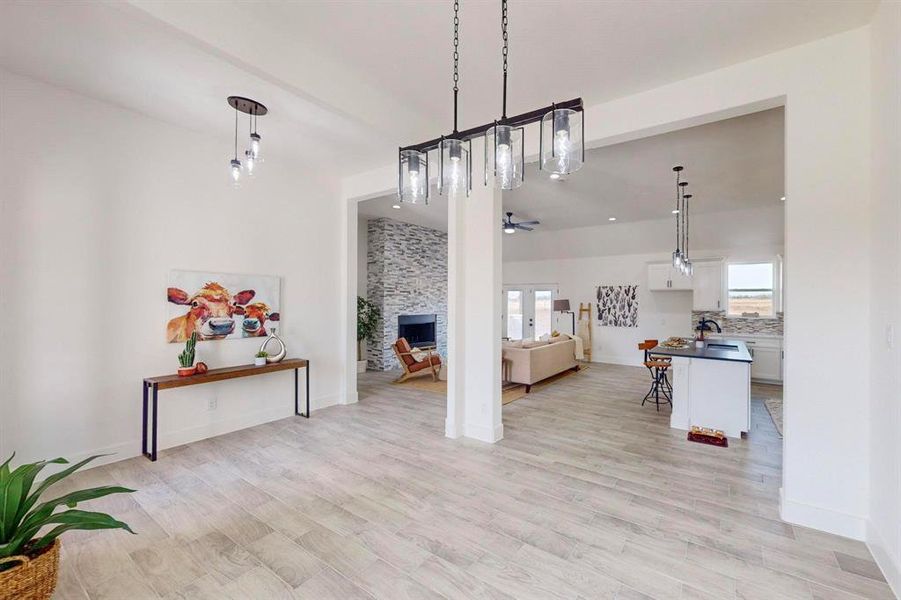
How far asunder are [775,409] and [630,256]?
4587 millimetres

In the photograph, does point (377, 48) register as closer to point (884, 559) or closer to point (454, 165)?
point (454, 165)

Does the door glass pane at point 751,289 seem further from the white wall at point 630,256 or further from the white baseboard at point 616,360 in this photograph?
the white baseboard at point 616,360

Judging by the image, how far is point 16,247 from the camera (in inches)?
118

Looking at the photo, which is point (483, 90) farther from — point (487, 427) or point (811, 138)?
point (487, 427)

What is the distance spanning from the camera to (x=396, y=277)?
337 inches

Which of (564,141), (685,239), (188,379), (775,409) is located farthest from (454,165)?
(685,239)

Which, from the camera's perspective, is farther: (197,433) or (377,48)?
(197,433)

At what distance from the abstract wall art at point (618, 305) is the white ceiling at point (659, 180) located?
2.00 m

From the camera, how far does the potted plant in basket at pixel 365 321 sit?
7.91 m

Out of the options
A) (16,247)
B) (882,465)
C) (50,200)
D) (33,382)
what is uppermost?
(50,200)

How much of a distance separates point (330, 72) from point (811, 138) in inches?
130

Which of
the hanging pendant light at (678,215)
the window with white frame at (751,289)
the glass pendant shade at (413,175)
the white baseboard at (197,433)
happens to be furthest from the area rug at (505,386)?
the glass pendant shade at (413,175)

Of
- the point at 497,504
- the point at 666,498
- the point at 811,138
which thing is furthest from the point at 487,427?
the point at 811,138

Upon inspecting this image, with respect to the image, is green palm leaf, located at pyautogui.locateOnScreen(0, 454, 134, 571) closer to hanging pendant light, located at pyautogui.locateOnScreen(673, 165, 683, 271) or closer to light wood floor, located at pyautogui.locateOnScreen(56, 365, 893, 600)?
light wood floor, located at pyautogui.locateOnScreen(56, 365, 893, 600)
